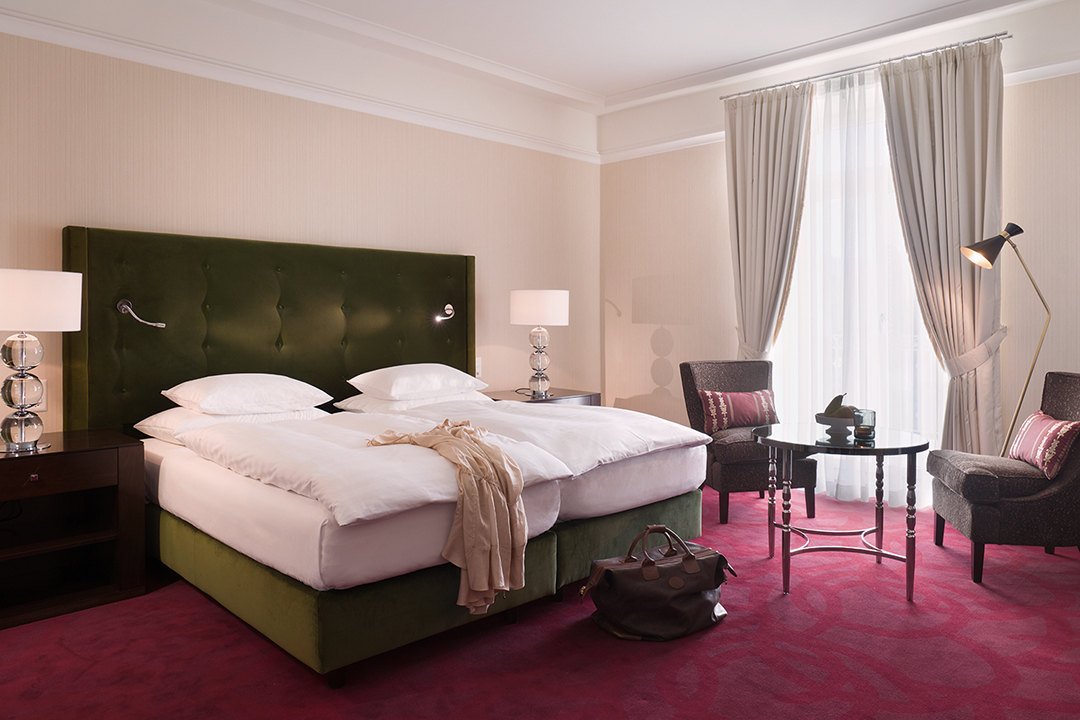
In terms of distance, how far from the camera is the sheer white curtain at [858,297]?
14.6ft

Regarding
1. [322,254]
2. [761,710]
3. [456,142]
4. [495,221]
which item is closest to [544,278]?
[495,221]

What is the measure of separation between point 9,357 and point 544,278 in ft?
11.8

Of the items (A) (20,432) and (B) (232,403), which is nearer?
(A) (20,432)

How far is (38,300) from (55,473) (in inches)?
27.0

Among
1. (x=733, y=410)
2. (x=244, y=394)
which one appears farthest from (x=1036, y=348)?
(x=244, y=394)

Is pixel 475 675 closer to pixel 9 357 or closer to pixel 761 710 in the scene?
pixel 761 710

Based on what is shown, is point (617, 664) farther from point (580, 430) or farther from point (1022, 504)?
point (1022, 504)

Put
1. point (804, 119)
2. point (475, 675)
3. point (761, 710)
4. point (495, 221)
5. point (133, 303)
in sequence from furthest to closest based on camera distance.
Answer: point (495, 221) < point (804, 119) < point (133, 303) < point (475, 675) < point (761, 710)

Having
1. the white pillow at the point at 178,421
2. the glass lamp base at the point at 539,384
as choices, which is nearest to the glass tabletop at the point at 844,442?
the glass lamp base at the point at 539,384

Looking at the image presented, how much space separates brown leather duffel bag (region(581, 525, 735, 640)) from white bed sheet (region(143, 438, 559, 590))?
1.04 ft

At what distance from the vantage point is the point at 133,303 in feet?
11.9

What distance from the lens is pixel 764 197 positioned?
4.98 meters

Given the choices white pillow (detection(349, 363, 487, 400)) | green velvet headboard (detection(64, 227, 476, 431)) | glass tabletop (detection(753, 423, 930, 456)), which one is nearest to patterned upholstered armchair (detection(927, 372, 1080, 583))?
glass tabletop (detection(753, 423, 930, 456))

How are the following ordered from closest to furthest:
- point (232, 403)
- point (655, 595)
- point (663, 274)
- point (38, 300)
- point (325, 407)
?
1. point (655, 595)
2. point (38, 300)
3. point (232, 403)
4. point (325, 407)
5. point (663, 274)
